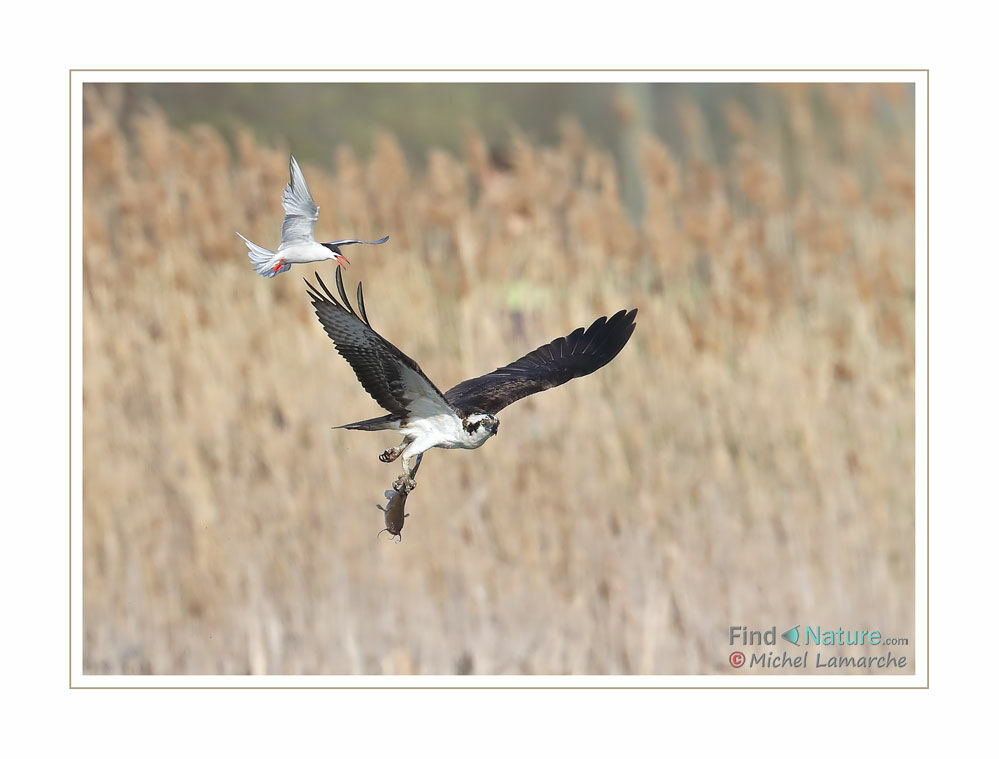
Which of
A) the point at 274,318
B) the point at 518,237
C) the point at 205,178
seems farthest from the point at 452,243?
the point at 205,178

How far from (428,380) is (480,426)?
36cm

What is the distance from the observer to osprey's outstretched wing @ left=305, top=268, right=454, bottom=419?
280 centimetres

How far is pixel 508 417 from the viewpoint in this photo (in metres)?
5.06

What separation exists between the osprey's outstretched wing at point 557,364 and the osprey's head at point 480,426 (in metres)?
0.54

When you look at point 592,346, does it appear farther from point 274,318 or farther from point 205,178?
point 205,178

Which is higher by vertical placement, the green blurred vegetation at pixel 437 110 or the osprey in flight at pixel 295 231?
the green blurred vegetation at pixel 437 110

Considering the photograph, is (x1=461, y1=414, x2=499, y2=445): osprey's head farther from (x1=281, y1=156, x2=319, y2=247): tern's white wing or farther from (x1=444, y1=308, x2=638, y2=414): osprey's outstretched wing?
(x1=281, y1=156, x2=319, y2=247): tern's white wing

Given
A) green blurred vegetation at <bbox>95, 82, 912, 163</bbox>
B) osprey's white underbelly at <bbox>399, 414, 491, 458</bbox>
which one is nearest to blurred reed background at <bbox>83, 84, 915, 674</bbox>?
osprey's white underbelly at <bbox>399, 414, 491, 458</bbox>

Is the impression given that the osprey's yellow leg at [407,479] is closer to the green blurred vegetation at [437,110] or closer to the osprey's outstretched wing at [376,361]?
the osprey's outstretched wing at [376,361]

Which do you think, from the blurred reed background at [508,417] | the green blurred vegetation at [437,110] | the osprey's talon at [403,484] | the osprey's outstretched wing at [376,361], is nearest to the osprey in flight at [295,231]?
the osprey's outstretched wing at [376,361]

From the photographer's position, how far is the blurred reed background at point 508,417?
4.89m

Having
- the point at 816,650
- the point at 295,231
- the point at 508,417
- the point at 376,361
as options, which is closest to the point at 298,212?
A: the point at 295,231

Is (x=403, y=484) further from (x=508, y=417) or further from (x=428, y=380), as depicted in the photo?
(x=508, y=417)
